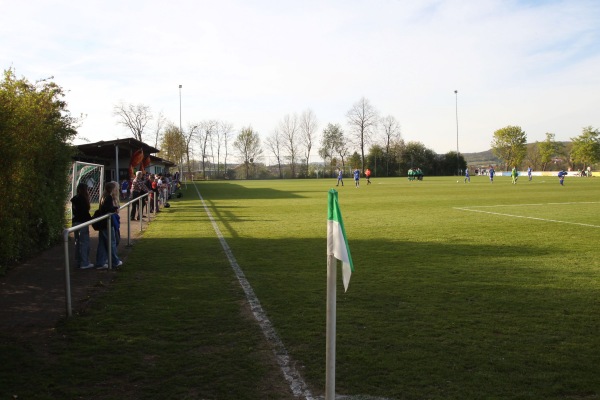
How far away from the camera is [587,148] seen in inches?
3878

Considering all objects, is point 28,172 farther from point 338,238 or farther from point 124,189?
point 124,189

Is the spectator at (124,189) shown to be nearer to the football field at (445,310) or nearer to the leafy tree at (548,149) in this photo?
the football field at (445,310)

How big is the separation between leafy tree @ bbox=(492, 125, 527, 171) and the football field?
10336 cm

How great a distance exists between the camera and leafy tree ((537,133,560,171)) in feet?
356

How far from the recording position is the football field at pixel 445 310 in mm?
4246

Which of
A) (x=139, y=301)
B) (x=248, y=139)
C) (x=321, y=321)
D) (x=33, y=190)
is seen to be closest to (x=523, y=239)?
(x=321, y=321)

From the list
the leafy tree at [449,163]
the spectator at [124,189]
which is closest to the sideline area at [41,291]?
the spectator at [124,189]

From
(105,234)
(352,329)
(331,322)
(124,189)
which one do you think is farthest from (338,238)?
(124,189)

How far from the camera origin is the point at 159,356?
4855mm

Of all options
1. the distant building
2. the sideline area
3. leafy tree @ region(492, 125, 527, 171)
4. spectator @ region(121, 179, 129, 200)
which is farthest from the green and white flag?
leafy tree @ region(492, 125, 527, 171)

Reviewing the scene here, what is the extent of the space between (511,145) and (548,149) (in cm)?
744

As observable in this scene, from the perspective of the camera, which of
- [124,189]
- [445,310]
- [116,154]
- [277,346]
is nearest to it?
[277,346]

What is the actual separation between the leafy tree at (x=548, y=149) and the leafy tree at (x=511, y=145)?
13.3 feet

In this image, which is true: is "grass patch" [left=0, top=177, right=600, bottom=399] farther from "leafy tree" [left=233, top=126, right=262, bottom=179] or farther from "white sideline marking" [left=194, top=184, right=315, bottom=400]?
"leafy tree" [left=233, top=126, right=262, bottom=179]
